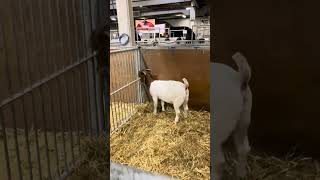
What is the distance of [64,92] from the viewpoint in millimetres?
919

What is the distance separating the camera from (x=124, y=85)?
236 centimetres

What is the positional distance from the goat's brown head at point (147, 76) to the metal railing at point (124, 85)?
0.04 meters

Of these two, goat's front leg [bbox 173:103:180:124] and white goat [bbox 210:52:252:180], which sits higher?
white goat [bbox 210:52:252:180]

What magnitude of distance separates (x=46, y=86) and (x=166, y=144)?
117cm

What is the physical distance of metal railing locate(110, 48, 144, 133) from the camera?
225cm

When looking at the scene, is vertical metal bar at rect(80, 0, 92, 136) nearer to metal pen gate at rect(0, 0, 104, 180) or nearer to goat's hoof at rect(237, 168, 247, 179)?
metal pen gate at rect(0, 0, 104, 180)

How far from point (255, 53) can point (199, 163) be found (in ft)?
3.12

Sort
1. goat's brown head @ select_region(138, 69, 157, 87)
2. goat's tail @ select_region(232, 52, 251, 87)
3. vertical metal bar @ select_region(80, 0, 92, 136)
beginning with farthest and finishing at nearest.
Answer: goat's brown head @ select_region(138, 69, 157, 87) → vertical metal bar @ select_region(80, 0, 92, 136) → goat's tail @ select_region(232, 52, 251, 87)

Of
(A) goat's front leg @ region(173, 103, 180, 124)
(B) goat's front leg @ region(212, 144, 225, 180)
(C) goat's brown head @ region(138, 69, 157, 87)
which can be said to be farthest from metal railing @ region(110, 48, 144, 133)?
(B) goat's front leg @ region(212, 144, 225, 180)

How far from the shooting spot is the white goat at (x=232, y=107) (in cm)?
84

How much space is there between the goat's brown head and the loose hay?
259 millimetres

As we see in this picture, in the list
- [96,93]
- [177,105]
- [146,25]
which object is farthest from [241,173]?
[146,25]

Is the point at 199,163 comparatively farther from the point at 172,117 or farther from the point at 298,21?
the point at 298,21

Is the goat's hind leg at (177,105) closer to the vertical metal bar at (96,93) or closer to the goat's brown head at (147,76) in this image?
the goat's brown head at (147,76)
